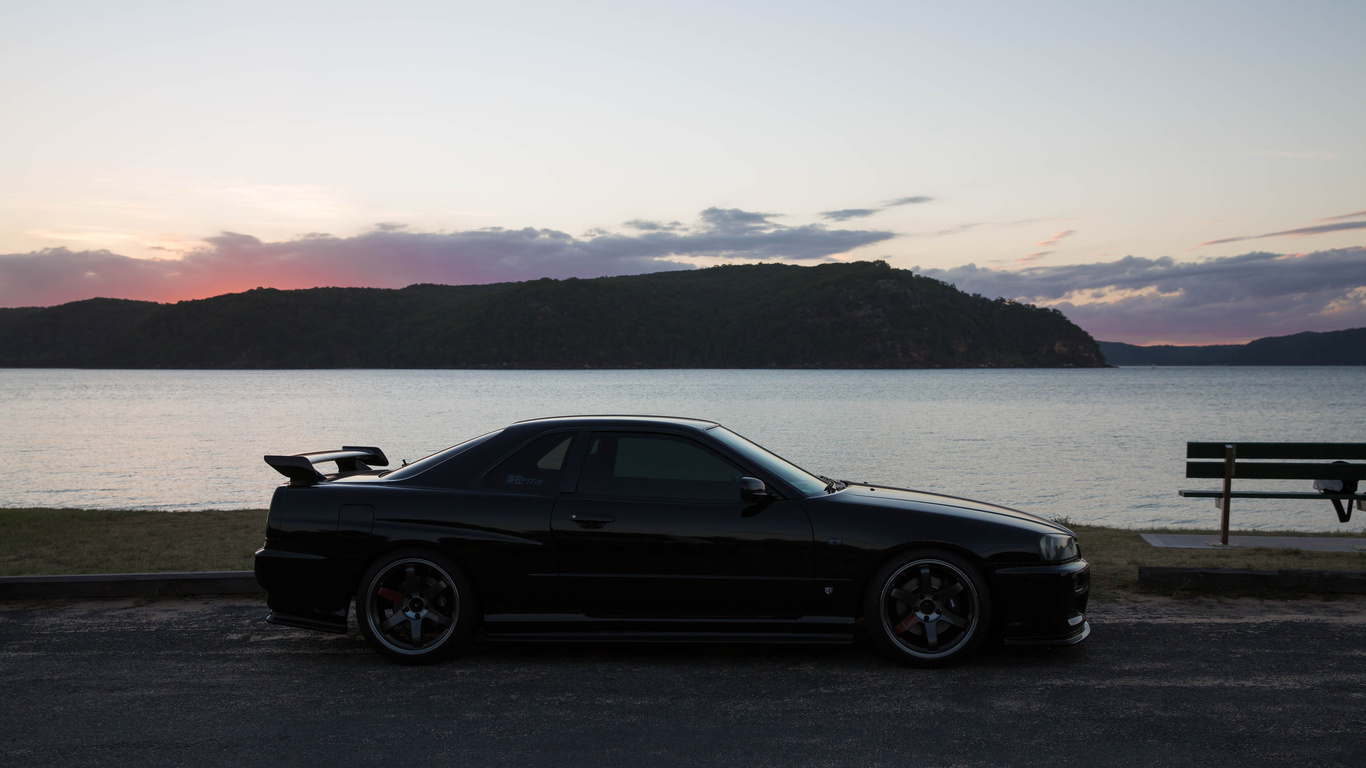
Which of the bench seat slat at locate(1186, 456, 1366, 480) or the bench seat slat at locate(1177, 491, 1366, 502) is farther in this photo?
the bench seat slat at locate(1186, 456, 1366, 480)

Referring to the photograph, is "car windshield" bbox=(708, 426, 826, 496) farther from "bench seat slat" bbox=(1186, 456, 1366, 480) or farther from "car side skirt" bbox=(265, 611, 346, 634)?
"bench seat slat" bbox=(1186, 456, 1366, 480)

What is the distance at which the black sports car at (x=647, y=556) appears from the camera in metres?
5.39

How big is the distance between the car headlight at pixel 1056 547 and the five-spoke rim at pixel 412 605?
11.2ft

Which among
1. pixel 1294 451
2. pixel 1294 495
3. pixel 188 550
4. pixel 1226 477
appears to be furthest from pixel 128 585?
pixel 1294 451

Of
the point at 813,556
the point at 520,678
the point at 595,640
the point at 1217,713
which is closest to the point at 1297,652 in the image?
the point at 1217,713

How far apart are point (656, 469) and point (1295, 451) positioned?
8.01 metres

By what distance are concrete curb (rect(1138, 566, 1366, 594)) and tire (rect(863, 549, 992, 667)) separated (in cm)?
279

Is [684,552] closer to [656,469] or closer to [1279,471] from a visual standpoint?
[656,469]

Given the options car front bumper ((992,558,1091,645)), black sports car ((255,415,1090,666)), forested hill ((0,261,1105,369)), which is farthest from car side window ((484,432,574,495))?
forested hill ((0,261,1105,369))

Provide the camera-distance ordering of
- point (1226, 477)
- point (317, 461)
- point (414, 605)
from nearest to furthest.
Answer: point (414, 605) → point (317, 461) → point (1226, 477)

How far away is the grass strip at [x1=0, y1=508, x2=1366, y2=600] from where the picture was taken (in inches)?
321

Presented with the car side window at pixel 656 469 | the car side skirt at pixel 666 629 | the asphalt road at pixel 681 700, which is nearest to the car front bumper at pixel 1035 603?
the asphalt road at pixel 681 700

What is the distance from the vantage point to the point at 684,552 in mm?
5414

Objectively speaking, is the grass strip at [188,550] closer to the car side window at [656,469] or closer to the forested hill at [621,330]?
the car side window at [656,469]
